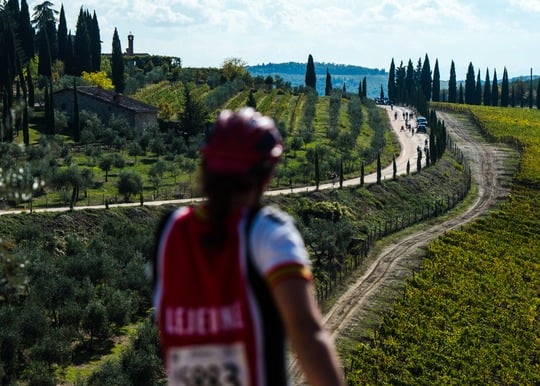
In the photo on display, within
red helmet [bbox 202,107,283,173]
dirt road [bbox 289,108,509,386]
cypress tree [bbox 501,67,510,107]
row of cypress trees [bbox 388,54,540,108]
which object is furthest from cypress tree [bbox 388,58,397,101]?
red helmet [bbox 202,107,283,173]

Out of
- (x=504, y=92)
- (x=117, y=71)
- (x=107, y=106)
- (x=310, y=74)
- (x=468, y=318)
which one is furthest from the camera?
(x=504, y=92)

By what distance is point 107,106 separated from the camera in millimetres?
79750

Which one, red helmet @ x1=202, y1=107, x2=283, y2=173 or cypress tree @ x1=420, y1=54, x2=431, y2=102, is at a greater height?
red helmet @ x1=202, y1=107, x2=283, y2=173

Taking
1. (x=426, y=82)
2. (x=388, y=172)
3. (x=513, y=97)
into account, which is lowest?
(x=388, y=172)

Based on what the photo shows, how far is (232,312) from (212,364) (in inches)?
9.8

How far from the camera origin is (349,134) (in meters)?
90.4

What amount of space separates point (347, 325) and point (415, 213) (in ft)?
89.6

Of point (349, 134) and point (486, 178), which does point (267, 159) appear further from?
point (349, 134)

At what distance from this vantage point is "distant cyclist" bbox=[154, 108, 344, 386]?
3326mm

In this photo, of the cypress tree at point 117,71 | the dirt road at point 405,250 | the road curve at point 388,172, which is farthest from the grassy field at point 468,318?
the cypress tree at point 117,71

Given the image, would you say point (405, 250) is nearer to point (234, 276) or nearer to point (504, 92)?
point (234, 276)

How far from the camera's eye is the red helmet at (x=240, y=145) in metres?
3.35

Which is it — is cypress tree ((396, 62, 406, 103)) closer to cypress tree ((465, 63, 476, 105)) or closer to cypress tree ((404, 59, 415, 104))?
cypress tree ((404, 59, 415, 104))

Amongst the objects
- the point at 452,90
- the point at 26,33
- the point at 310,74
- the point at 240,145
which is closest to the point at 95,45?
the point at 26,33
